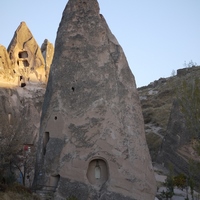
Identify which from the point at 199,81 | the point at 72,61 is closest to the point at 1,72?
the point at 72,61

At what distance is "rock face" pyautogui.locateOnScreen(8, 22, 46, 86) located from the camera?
28352mm

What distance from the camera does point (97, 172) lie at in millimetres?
13031

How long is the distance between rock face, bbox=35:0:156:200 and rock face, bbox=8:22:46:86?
1396 cm

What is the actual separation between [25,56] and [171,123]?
1248 cm

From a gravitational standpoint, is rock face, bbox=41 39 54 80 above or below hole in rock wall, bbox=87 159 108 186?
above

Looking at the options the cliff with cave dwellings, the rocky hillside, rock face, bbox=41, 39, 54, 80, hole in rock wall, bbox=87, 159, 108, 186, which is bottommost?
hole in rock wall, bbox=87, 159, 108, 186

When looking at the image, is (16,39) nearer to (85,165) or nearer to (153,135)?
(153,135)

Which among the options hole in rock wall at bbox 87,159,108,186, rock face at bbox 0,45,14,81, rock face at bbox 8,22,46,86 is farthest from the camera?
rock face at bbox 8,22,46,86

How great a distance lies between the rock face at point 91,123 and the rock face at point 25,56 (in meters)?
14.0

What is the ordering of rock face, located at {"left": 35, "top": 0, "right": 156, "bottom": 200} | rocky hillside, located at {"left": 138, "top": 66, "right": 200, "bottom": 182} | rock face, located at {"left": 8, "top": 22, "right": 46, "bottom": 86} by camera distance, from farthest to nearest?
rock face, located at {"left": 8, "top": 22, "right": 46, "bottom": 86}, rocky hillside, located at {"left": 138, "top": 66, "right": 200, "bottom": 182}, rock face, located at {"left": 35, "top": 0, "right": 156, "bottom": 200}

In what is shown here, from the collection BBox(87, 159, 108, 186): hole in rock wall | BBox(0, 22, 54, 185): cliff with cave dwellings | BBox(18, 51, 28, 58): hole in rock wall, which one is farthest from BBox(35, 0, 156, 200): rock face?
BBox(18, 51, 28, 58): hole in rock wall

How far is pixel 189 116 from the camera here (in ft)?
48.3

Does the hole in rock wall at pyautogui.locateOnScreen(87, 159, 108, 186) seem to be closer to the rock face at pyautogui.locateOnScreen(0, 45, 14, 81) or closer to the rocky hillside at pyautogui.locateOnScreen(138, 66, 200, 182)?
the rocky hillside at pyautogui.locateOnScreen(138, 66, 200, 182)

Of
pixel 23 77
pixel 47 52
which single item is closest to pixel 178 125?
pixel 23 77
